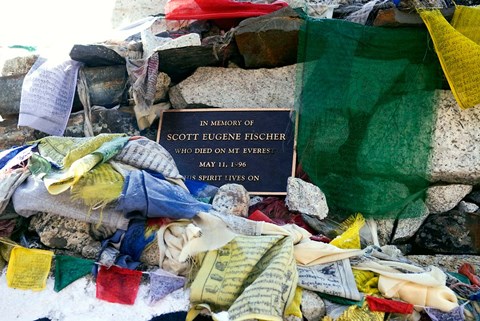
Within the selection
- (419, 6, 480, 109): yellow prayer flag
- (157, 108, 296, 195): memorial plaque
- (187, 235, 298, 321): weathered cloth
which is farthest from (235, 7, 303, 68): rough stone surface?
(187, 235, 298, 321): weathered cloth

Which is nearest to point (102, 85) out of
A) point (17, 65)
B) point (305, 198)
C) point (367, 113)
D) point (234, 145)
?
point (17, 65)

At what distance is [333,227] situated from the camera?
446cm

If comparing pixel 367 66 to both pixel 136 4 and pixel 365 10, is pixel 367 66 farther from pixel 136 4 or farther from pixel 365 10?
pixel 136 4

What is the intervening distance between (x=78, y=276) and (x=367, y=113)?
2215mm

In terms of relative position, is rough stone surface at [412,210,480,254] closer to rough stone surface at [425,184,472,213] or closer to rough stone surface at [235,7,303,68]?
rough stone surface at [425,184,472,213]

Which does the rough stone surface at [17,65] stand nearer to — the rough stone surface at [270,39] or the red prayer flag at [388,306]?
the rough stone surface at [270,39]

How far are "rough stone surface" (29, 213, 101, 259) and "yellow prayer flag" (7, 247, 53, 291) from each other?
9 cm

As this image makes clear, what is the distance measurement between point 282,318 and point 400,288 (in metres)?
0.72

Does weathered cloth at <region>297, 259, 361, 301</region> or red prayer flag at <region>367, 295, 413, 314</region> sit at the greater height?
weathered cloth at <region>297, 259, 361, 301</region>

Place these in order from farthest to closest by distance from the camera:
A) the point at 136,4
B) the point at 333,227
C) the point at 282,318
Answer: the point at 136,4, the point at 333,227, the point at 282,318

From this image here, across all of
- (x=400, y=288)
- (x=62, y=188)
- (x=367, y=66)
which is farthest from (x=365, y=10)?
(x=62, y=188)

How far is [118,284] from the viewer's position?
3721mm

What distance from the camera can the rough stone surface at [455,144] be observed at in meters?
4.71

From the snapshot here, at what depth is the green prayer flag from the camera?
3760mm
